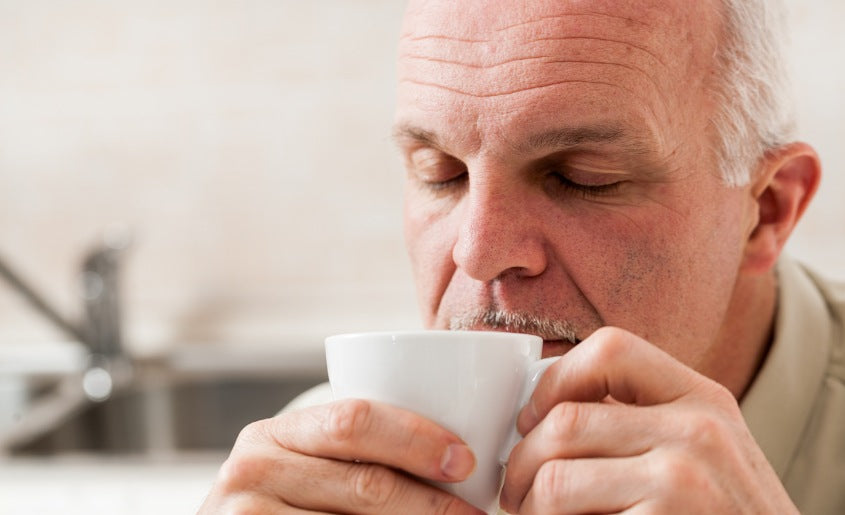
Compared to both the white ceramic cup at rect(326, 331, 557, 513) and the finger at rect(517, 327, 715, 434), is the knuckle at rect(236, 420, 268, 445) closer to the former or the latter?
the white ceramic cup at rect(326, 331, 557, 513)

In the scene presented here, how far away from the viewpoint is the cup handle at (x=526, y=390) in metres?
0.71

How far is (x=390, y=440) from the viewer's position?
2.20 ft

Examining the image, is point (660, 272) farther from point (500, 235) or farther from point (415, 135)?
point (415, 135)

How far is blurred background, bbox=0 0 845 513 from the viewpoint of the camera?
7.25 feet

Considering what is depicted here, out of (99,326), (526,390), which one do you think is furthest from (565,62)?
(99,326)

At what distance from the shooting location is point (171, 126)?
2424 mm

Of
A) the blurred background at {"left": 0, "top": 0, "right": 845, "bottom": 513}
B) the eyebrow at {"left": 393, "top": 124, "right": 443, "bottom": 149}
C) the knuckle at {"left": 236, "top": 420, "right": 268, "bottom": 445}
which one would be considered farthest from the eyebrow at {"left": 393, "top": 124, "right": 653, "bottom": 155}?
the blurred background at {"left": 0, "top": 0, "right": 845, "bottom": 513}

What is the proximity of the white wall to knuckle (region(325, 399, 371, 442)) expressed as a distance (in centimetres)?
164

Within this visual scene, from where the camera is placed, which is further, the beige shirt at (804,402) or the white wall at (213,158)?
the white wall at (213,158)

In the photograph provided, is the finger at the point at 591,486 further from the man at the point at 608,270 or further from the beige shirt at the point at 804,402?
the beige shirt at the point at 804,402

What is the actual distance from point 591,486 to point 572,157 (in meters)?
0.36

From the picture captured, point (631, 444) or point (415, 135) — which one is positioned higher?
point (415, 135)

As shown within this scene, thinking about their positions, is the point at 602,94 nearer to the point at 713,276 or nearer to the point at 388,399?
the point at 713,276

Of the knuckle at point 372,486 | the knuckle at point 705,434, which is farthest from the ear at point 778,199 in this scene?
the knuckle at point 372,486
